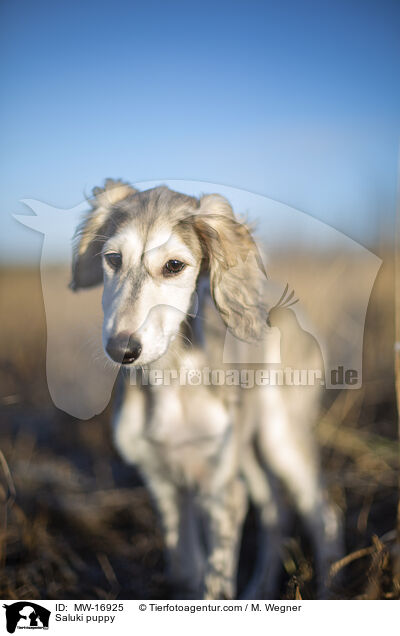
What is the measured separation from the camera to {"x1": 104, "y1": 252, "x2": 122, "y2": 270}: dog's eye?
0.62 meters

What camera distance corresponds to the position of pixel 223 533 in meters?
0.84

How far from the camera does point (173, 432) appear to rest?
2.64 ft

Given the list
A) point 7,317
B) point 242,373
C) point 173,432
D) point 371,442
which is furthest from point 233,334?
point 371,442

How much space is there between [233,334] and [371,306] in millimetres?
274

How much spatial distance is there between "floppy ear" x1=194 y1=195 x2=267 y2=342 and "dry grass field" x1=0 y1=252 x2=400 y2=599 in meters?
0.10

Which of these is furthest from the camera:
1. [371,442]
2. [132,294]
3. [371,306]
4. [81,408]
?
[371,442]

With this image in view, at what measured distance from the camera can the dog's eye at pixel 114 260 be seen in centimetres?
62

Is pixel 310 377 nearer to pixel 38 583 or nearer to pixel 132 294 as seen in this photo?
pixel 132 294

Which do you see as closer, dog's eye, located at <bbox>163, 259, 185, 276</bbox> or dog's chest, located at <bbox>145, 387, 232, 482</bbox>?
dog's eye, located at <bbox>163, 259, 185, 276</bbox>

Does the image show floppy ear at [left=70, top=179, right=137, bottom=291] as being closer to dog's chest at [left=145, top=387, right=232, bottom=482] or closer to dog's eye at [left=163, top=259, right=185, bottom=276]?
dog's eye at [left=163, top=259, right=185, bottom=276]
